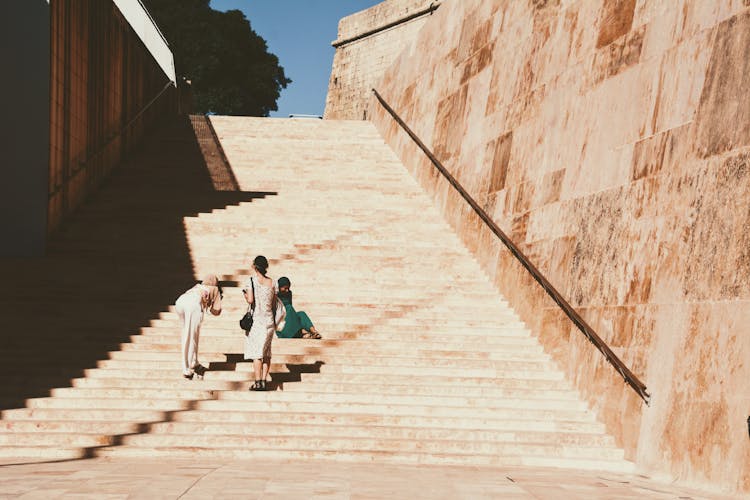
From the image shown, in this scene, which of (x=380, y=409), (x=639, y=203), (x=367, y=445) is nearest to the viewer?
(x=367, y=445)

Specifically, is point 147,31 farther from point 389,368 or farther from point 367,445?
point 367,445

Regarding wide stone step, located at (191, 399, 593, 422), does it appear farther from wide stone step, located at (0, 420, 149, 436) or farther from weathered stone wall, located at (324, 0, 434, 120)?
weathered stone wall, located at (324, 0, 434, 120)

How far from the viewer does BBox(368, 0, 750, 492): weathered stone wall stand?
6.67 meters

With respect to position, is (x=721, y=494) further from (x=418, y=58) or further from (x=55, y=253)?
(x=418, y=58)

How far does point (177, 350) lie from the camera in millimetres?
9102

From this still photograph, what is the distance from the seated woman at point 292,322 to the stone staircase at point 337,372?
99mm

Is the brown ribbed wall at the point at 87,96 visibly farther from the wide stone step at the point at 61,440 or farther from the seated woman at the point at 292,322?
the wide stone step at the point at 61,440

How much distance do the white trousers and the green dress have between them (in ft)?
4.14

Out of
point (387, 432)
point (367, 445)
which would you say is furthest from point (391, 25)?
point (367, 445)

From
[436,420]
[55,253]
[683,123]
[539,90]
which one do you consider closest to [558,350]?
[436,420]

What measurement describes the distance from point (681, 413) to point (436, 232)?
696 centimetres

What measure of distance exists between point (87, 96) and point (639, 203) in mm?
9096

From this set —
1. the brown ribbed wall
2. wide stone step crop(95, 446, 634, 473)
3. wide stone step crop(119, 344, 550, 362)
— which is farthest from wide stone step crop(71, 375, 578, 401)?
the brown ribbed wall

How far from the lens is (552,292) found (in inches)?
376
